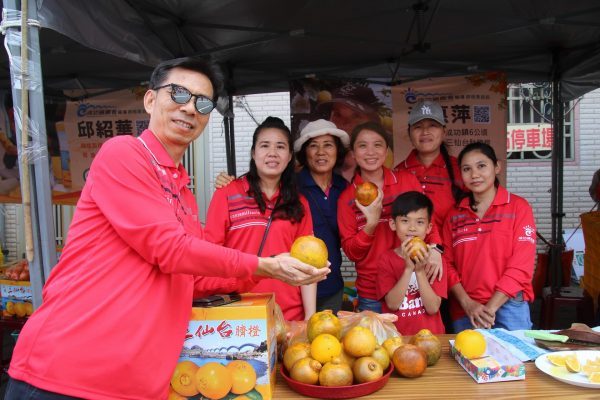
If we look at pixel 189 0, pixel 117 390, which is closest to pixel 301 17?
pixel 189 0

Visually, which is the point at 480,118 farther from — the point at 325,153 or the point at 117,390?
the point at 117,390

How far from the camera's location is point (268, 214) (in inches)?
118

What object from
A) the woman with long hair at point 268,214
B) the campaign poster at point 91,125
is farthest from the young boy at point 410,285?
the campaign poster at point 91,125

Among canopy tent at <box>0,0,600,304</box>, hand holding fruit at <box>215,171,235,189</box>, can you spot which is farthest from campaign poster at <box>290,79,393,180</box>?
hand holding fruit at <box>215,171,235,189</box>

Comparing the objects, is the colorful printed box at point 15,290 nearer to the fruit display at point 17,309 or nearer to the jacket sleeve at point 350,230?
the fruit display at point 17,309

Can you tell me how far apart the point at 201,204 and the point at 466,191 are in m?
6.33

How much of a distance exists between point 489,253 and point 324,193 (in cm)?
126

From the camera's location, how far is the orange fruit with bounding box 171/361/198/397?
66.9 inches

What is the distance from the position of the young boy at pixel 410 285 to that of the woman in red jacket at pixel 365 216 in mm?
249

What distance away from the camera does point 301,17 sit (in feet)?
14.9

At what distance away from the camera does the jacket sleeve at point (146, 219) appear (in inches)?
58.7

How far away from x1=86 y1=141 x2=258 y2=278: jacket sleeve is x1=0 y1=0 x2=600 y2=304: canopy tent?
1591 mm

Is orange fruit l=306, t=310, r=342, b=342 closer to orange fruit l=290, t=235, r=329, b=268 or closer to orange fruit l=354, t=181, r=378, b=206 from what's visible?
orange fruit l=290, t=235, r=329, b=268

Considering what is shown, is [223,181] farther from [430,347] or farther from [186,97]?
[430,347]
